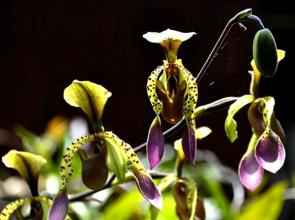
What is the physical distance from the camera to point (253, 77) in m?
1.00

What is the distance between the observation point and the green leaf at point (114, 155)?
91cm

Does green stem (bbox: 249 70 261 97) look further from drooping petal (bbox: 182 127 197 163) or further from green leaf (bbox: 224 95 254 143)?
drooping petal (bbox: 182 127 197 163)

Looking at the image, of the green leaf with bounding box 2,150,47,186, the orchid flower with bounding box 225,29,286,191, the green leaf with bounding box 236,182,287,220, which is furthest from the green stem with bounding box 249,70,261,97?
the green leaf with bounding box 236,182,287,220

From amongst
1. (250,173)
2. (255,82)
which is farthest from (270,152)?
(255,82)

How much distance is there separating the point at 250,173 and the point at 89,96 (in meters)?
0.19

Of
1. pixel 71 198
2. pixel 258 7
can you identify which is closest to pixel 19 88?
pixel 258 7

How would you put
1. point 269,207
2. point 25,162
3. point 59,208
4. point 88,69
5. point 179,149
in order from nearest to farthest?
point 59,208 → point 25,162 → point 179,149 → point 269,207 → point 88,69

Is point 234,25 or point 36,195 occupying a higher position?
point 234,25

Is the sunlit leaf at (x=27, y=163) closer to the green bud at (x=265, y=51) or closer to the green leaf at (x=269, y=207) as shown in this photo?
the green bud at (x=265, y=51)

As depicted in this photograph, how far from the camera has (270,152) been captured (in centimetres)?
88

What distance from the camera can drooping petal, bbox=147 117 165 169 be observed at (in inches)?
34.4

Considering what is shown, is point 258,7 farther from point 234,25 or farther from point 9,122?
point 234,25

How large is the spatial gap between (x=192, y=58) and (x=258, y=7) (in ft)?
4.98

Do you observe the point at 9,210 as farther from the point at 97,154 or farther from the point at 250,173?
the point at 250,173
